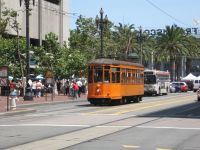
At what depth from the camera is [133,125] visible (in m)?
21.5

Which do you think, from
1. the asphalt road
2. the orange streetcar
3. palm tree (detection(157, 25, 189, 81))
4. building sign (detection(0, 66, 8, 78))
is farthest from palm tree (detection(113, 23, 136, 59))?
the asphalt road

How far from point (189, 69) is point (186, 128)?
145427mm

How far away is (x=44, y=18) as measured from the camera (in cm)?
8506

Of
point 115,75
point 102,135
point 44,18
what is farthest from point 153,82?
point 102,135

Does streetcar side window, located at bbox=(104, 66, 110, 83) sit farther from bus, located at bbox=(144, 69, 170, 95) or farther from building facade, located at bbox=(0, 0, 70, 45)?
building facade, located at bbox=(0, 0, 70, 45)

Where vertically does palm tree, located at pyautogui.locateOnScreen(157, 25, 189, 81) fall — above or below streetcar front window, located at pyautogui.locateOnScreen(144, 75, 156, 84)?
above

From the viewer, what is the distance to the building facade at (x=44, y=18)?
255 feet

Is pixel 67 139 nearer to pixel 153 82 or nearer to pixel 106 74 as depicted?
pixel 106 74

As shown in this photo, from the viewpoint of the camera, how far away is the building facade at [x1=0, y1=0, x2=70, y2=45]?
77.6m

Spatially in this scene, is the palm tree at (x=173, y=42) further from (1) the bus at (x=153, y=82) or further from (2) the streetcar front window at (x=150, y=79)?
(2) the streetcar front window at (x=150, y=79)

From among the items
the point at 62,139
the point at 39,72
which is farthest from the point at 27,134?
the point at 39,72

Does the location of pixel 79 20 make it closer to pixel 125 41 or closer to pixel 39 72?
pixel 125 41

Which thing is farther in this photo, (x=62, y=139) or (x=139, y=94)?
(x=139, y=94)

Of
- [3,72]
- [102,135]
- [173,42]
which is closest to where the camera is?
[102,135]
